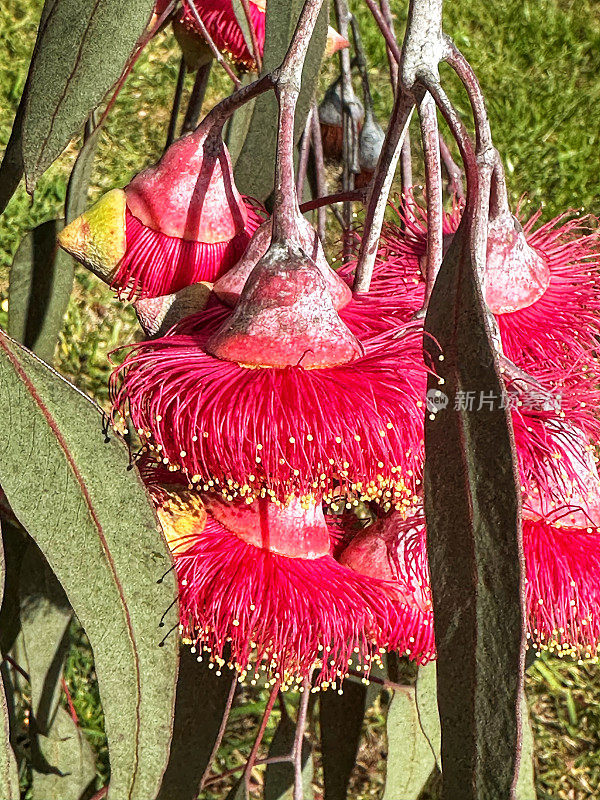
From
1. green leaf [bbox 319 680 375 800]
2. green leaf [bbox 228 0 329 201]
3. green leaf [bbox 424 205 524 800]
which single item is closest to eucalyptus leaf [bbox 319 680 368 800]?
green leaf [bbox 319 680 375 800]

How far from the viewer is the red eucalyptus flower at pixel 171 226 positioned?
70cm

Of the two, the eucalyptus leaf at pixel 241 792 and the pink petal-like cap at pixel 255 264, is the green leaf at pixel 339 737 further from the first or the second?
the pink petal-like cap at pixel 255 264

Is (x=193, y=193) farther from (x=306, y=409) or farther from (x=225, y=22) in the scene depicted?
(x=225, y=22)

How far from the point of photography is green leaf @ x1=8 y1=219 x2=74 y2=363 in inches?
40.4

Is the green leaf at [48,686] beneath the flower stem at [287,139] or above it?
beneath

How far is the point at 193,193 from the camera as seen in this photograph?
27.7 inches

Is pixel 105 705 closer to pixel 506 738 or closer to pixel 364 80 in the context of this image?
pixel 506 738

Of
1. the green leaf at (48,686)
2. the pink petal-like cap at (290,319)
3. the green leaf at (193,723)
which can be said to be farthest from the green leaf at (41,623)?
the pink petal-like cap at (290,319)

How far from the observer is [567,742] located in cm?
185

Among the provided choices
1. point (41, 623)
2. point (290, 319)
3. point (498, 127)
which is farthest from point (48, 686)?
point (498, 127)

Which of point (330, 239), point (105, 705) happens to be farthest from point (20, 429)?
point (330, 239)

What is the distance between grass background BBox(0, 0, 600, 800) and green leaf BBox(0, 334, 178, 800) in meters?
1.31

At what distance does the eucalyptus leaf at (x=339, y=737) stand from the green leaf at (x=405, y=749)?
52 mm

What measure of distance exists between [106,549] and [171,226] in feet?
0.75
